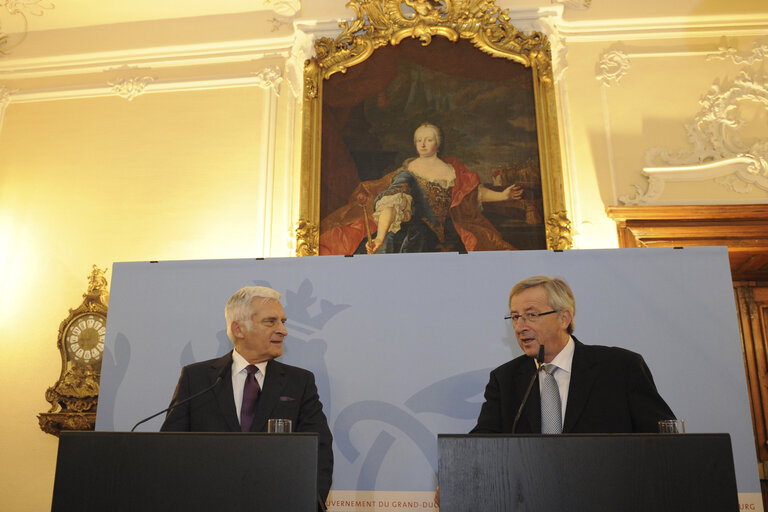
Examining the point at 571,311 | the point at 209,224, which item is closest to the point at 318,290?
the point at 571,311

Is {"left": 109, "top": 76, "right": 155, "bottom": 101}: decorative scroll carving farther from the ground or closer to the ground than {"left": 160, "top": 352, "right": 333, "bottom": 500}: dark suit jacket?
farther from the ground

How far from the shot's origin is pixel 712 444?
171 cm

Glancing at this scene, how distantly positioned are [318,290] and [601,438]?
114 inches

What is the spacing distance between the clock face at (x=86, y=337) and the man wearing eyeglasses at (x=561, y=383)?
3.90 metres

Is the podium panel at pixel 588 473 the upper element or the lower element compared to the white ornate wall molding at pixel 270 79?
lower

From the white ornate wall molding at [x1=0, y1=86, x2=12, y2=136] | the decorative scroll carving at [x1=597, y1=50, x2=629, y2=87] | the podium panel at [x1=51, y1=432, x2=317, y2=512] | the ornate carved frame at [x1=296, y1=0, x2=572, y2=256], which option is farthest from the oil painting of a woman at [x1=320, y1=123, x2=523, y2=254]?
the podium panel at [x1=51, y1=432, x2=317, y2=512]

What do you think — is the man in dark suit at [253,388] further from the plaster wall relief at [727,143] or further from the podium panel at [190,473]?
the plaster wall relief at [727,143]

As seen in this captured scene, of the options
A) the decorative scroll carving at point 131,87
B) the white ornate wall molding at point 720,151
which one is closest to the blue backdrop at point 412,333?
the white ornate wall molding at point 720,151

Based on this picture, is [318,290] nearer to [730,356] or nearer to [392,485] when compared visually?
[392,485]

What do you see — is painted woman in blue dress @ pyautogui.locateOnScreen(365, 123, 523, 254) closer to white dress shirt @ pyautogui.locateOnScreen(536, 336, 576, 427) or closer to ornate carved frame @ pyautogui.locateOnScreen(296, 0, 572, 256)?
ornate carved frame @ pyautogui.locateOnScreen(296, 0, 572, 256)

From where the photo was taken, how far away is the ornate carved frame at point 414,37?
613 cm

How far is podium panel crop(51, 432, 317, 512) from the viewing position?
178 centimetres

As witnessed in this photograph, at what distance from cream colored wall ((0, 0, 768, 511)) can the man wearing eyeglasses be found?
8.06ft

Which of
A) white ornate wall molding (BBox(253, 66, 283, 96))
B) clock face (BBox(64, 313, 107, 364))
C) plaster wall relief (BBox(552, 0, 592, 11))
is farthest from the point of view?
white ornate wall molding (BBox(253, 66, 283, 96))
